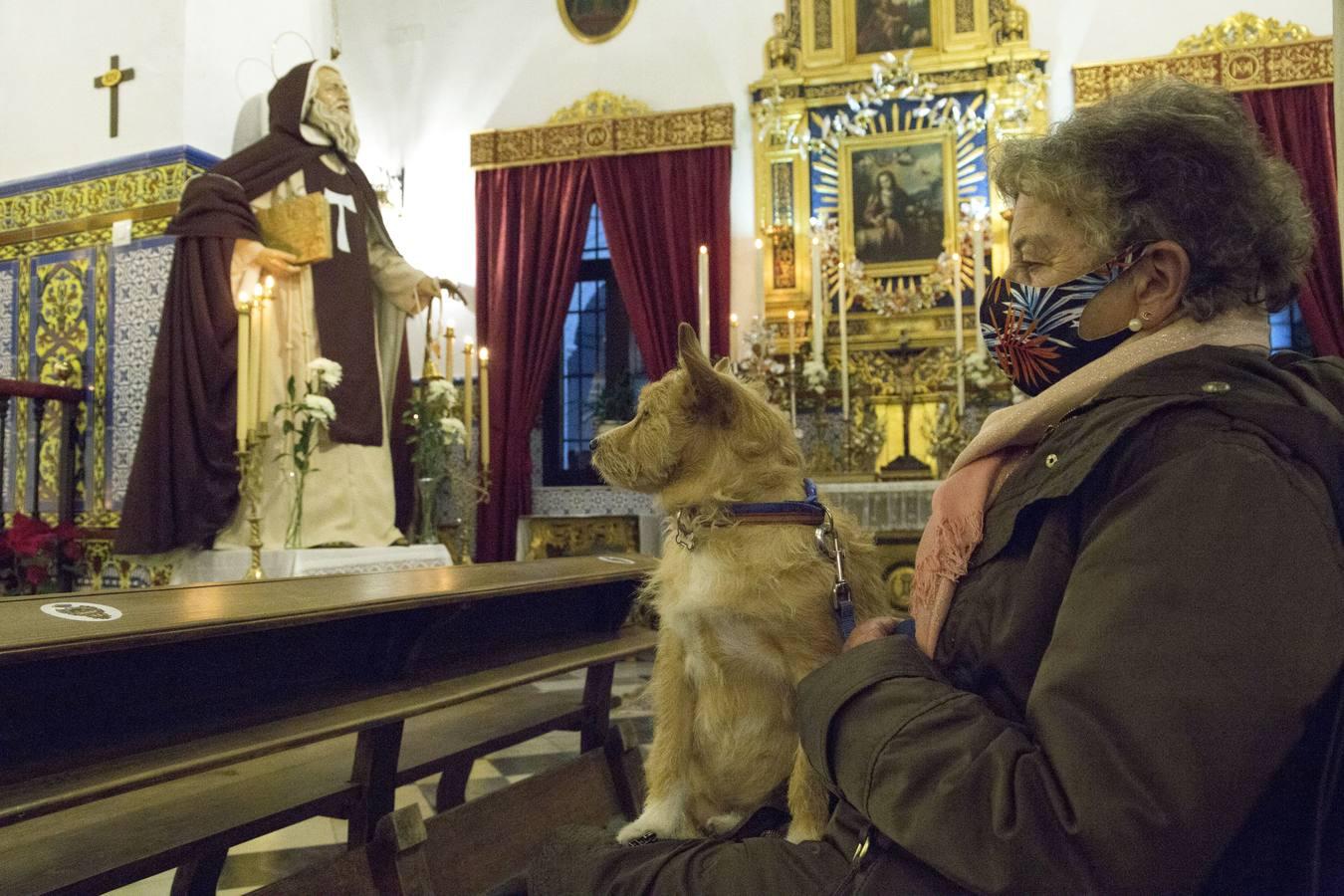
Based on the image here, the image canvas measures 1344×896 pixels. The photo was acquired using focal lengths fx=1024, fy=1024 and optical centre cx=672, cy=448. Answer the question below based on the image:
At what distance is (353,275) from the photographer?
5.20 m

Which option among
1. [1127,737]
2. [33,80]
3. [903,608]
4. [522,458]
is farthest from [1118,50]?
[1127,737]

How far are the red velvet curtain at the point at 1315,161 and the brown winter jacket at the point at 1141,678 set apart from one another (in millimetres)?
6783

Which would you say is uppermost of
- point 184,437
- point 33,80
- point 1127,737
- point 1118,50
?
point 1118,50

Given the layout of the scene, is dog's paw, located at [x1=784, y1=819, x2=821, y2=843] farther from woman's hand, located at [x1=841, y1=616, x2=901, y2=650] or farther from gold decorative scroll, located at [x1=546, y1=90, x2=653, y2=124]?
gold decorative scroll, located at [x1=546, y1=90, x2=653, y2=124]

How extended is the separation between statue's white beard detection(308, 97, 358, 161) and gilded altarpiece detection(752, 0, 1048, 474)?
124 inches

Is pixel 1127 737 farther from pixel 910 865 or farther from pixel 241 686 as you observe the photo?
pixel 241 686

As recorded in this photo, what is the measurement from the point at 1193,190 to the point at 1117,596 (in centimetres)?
55

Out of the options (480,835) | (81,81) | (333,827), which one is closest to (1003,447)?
(480,835)

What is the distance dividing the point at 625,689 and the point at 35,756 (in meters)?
4.29

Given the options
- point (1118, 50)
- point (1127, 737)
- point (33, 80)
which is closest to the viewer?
point (1127, 737)

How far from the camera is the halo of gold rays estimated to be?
720 centimetres

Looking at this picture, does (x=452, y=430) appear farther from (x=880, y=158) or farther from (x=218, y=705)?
(x=880, y=158)

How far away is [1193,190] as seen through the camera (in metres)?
1.19

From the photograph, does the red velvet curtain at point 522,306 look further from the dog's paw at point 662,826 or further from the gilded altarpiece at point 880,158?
the dog's paw at point 662,826
